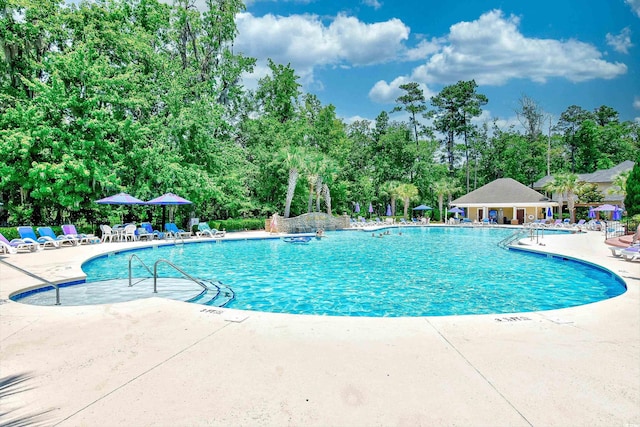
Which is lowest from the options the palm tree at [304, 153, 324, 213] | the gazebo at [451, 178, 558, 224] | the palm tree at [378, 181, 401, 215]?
the gazebo at [451, 178, 558, 224]

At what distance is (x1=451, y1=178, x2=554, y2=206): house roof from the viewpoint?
37156 mm

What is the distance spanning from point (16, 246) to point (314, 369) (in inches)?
582

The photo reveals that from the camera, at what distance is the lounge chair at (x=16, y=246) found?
12594 mm

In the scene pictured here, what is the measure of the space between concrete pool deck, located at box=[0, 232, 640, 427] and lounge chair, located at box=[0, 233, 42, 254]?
9.31 meters

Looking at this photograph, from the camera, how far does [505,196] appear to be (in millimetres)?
38594

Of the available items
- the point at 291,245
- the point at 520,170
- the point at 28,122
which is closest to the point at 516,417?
the point at 291,245

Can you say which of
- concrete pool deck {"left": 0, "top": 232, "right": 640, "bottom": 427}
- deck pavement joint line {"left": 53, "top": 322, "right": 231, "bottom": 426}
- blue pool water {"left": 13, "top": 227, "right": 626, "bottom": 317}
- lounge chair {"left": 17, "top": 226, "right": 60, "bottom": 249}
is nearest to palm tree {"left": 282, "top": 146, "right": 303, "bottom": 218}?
blue pool water {"left": 13, "top": 227, "right": 626, "bottom": 317}

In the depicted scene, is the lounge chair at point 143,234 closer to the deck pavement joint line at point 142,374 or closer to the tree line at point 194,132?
the tree line at point 194,132

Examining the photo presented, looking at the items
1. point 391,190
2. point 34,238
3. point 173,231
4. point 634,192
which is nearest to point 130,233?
point 173,231

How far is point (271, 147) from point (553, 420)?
100 feet

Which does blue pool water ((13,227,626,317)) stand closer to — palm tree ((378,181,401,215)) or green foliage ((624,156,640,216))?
green foliage ((624,156,640,216))

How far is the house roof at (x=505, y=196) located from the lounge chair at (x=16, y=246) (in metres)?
37.7

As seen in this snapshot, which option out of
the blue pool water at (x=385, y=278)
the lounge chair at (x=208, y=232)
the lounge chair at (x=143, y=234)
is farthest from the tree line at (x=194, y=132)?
the blue pool water at (x=385, y=278)

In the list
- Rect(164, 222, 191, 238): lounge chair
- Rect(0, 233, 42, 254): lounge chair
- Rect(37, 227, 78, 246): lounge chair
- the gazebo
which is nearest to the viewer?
Rect(0, 233, 42, 254): lounge chair
